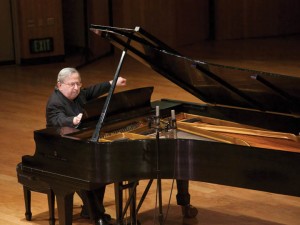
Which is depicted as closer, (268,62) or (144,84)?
(144,84)

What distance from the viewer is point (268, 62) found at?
10742 mm

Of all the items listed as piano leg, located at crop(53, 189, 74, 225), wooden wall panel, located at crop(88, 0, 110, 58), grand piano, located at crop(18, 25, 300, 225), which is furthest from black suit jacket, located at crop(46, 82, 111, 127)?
wooden wall panel, located at crop(88, 0, 110, 58)

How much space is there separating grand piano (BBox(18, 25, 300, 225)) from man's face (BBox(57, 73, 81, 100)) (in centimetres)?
24

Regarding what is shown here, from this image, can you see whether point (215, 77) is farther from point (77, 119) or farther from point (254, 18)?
point (254, 18)

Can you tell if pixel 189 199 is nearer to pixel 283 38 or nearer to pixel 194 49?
pixel 194 49

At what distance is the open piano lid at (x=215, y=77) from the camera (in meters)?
4.42

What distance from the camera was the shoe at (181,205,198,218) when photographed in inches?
202

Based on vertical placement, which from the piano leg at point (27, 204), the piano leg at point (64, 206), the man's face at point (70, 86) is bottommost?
the piano leg at point (27, 204)

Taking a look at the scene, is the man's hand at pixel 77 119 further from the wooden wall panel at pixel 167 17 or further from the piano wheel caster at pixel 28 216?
the wooden wall panel at pixel 167 17

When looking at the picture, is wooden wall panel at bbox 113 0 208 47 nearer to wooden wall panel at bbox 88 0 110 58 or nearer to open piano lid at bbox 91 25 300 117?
wooden wall panel at bbox 88 0 110 58

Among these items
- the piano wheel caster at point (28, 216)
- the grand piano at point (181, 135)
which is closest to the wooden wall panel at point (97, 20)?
the grand piano at point (181, 135)

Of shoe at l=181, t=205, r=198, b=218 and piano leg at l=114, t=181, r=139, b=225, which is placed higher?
piano leg at l=114, t=181, r=139, b=225

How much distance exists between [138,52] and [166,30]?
7.36m

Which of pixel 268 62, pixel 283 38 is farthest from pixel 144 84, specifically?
pixel 283 38
